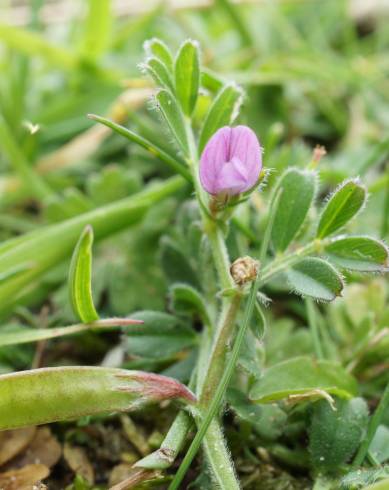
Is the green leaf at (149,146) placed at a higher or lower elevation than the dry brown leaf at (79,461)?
higher

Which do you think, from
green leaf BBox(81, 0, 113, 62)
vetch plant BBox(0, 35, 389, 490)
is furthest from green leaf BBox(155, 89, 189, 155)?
green leaf BBox(81, 0, 113, 62)

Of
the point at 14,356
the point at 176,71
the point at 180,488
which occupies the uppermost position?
the point at 176,71

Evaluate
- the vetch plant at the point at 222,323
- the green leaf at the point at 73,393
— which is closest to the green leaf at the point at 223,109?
the vetch plant at the point at 222,323

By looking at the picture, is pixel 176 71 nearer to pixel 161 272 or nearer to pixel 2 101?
pixel 161 272

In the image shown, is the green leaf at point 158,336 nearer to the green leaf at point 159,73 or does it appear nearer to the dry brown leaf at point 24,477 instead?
the dry brown leaf at point 24,477

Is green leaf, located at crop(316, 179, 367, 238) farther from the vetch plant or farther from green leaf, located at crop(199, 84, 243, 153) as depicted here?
green leaf, located at crop(199, 84, 243, 153)

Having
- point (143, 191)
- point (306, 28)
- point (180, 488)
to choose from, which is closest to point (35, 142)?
point (143, 191)

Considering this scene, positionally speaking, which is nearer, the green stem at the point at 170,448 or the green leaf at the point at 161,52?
the green stem at the point at 170,448

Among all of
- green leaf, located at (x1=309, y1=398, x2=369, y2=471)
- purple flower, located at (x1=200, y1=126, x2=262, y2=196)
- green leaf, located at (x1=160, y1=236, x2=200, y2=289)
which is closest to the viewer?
purple flower, located at (x1=200, y1=126, x2=262, y2=196)
